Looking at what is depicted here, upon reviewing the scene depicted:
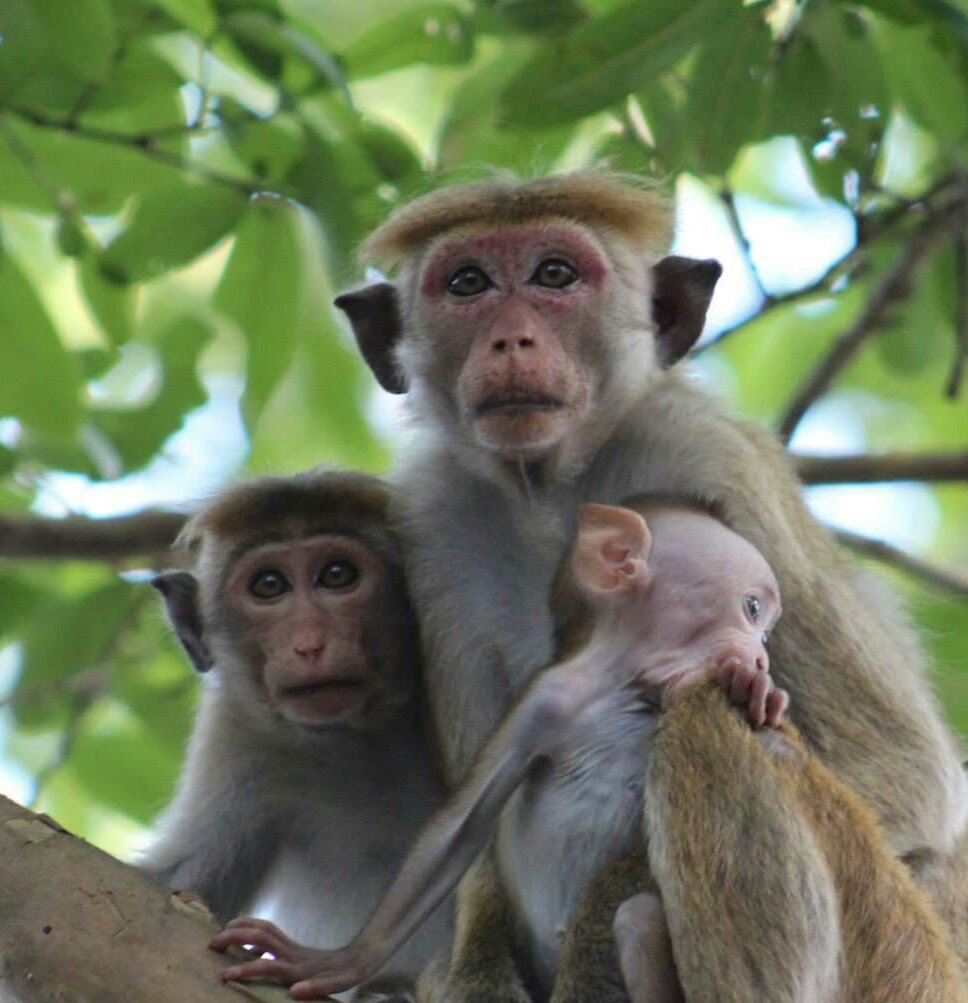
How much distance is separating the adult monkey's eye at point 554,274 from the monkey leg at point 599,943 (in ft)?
7.17

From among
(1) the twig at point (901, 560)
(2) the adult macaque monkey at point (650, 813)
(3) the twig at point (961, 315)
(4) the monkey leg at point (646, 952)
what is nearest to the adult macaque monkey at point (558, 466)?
(2) the adult macaque monkey at point (650, 813)

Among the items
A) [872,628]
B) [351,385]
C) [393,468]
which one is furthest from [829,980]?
[351,385]

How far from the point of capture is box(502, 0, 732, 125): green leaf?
6.27m

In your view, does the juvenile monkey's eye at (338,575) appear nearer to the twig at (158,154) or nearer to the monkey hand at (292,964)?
the twig at (158,154)

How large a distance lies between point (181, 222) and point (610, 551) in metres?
2.61

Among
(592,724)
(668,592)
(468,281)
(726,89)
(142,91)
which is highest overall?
(142,91)

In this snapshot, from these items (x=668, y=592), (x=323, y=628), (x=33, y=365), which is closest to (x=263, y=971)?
(x=668, y=592)

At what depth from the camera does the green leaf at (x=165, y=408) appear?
26.0 ft

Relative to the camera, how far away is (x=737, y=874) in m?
5.05

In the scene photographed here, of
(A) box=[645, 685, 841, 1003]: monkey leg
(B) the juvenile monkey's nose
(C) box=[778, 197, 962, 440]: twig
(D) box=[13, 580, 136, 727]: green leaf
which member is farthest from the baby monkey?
(D) box=[13, 580, 136, 727]: green leaf

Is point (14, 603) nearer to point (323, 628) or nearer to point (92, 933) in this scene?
point (323, 628)

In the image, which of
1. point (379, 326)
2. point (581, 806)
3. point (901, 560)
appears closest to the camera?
point (581, 806)

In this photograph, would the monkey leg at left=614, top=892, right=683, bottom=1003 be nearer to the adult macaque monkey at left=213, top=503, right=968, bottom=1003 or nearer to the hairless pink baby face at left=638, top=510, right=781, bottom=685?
the adult macaque monkey at left=213, top=503, right=968, bottom=1003

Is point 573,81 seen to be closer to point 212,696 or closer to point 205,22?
point 205,22
